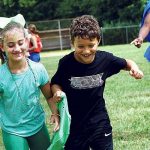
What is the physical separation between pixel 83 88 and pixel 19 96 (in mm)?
511

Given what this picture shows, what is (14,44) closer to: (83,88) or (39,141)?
(83,88)

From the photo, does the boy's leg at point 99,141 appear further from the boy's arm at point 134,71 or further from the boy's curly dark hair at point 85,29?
the boy's curly dark hair at point 85,29

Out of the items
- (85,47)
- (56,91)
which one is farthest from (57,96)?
(85,47)

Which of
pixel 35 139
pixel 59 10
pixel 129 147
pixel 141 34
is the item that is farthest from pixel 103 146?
pixel 59 10

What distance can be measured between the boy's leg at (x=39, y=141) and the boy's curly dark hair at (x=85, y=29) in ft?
2.66

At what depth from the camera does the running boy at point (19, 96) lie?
14.2 ft

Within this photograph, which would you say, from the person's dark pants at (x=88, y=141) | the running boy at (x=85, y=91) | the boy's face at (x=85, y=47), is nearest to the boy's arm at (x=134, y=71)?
the running boy at (x=85, y=91)

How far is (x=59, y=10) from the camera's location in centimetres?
6109

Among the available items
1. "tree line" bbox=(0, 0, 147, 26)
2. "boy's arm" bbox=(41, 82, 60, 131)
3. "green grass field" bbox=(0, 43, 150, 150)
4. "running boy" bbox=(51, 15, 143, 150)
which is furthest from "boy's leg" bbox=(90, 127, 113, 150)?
"tree line" bbox=(0, 0, 147, 26)

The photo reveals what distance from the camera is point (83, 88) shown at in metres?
4.33

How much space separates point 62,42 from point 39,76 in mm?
44419

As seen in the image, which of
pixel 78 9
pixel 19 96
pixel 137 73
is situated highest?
pixel 137 73

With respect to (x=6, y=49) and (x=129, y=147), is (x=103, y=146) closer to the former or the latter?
(x=6, y=49)

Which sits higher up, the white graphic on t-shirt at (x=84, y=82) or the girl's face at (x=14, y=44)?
the girl's face at (x=14, y=44)
